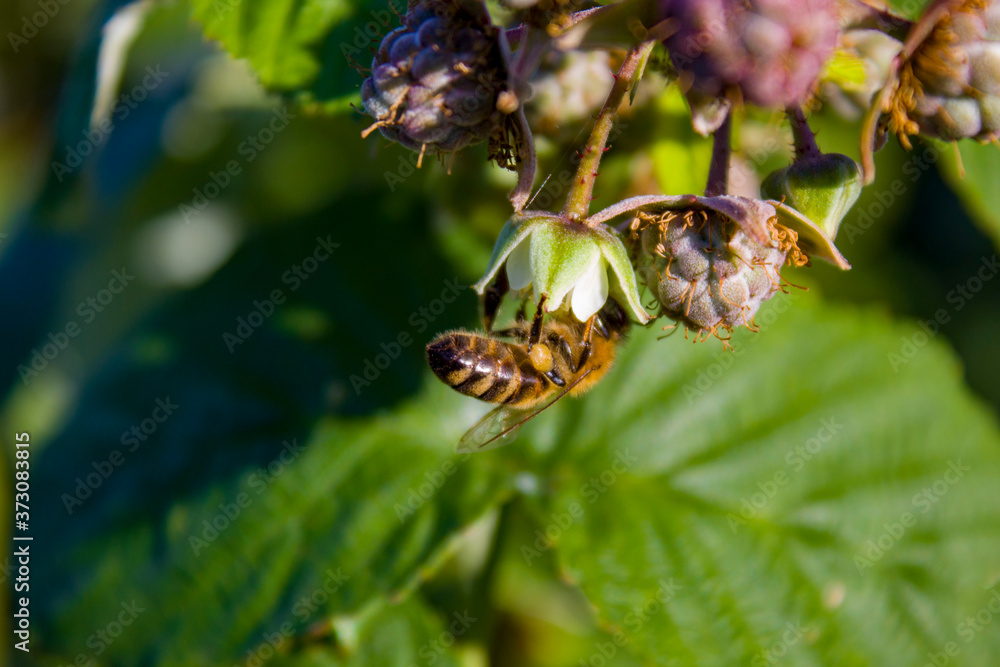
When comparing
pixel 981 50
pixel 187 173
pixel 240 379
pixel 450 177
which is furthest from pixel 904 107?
pixel 187 173

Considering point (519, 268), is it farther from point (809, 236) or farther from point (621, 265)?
point (809, 236)

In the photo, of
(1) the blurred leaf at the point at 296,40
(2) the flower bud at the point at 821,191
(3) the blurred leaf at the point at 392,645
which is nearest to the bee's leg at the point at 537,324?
(2) the flower bud at the point at 821,191

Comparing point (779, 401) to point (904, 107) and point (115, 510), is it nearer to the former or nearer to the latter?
point (904, 107)

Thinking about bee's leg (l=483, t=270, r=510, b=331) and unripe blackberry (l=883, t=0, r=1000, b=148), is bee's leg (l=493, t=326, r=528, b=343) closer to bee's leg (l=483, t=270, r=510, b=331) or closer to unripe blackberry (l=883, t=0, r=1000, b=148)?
bee's leg (l=483, t=270, r=510, b=331)

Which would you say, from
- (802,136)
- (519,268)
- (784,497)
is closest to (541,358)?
(519,268)

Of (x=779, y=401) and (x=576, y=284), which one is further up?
(x=576, y=284)

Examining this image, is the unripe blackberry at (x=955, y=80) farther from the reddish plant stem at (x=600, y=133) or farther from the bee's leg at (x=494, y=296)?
the bee's leg at (x=494, y=296)

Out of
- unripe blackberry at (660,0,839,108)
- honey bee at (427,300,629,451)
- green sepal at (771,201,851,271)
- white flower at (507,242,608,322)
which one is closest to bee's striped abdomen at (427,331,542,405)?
honey bee at (427,300,629,451)
